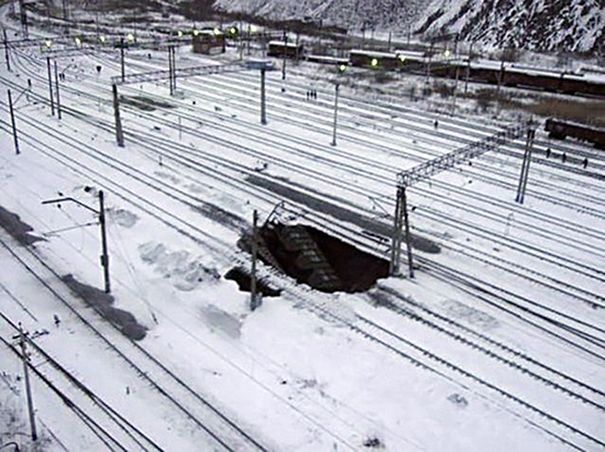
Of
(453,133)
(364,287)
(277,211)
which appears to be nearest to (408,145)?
(453,133)

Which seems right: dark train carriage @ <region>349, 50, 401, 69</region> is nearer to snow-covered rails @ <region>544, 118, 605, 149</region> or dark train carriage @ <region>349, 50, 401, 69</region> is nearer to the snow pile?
snow-covered rails @ <region>544, 118, 605, 149</region>

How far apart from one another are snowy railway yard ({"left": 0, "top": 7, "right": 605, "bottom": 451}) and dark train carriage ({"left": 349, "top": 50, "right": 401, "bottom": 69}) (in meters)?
23.0

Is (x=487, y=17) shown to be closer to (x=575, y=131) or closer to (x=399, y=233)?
(x=575, y=131)

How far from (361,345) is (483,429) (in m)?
4.08

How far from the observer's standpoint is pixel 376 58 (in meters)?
57.2

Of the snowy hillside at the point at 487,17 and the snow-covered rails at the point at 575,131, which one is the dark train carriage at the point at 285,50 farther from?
the snow-covered rails at the point at 575,131

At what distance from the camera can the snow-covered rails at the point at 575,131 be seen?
121 feet

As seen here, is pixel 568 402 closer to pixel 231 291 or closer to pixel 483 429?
pixel 483 429

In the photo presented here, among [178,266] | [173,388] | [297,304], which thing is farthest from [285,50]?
[173,388]

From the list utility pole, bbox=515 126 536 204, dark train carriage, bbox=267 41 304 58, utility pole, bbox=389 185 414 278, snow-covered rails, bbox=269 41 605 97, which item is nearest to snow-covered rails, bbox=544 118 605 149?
utility pole, bbox=515 126 536 204

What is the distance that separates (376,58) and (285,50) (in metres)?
9.82

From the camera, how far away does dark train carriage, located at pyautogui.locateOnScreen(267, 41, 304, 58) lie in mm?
63606

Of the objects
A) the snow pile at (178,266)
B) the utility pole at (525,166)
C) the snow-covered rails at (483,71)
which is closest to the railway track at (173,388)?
the snow pile at (178,266)

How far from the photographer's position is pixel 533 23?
233 ft
